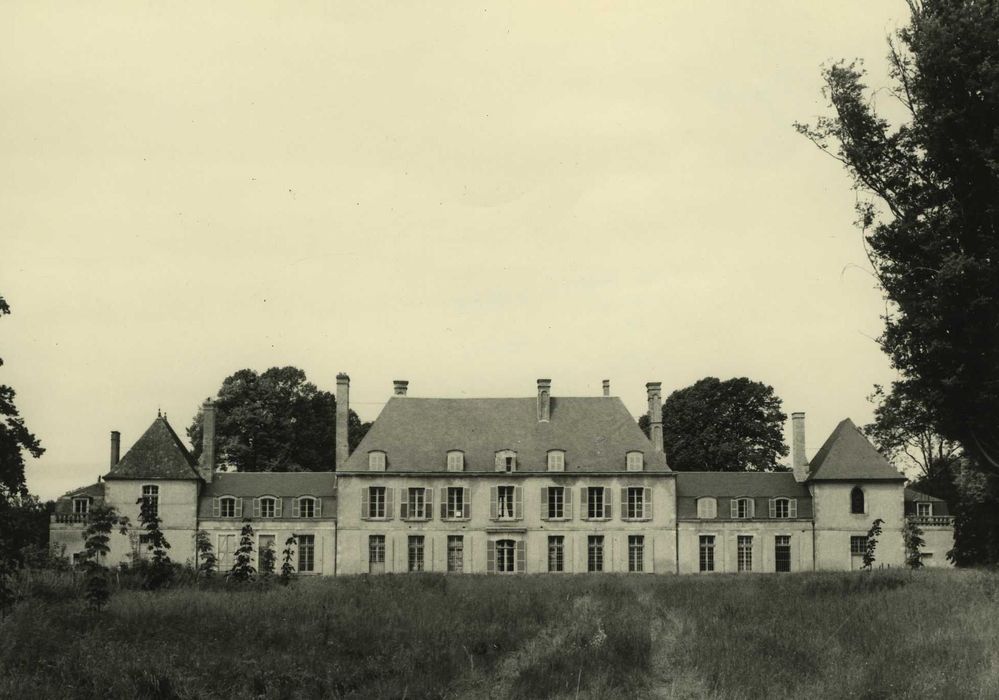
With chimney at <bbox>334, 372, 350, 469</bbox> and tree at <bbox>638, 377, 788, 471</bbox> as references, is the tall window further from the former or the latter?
tree at <bbox>638, 377, 788, 471</bbox>

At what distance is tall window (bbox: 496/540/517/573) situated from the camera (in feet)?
137

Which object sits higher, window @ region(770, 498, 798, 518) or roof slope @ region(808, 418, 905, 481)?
roof slope @ region(808, 418, 905, 481)

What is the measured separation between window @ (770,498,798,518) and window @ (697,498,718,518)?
7.33 feet

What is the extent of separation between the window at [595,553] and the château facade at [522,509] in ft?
0.18

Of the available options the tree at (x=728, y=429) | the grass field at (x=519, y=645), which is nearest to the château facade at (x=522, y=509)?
the tree at (x=728, y=429)

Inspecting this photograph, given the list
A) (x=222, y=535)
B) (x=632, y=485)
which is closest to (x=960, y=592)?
(x=632, y=485)

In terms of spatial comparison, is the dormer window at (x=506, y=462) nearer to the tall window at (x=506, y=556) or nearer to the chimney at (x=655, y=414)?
the tall window at (x=506, y=556)

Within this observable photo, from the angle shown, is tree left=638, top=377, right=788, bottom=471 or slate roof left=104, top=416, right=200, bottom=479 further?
tree left=638, top=377, right=788, bottom=471

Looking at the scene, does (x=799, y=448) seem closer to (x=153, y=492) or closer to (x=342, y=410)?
(x=342, y=410)

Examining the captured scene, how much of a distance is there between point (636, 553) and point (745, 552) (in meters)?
4.29

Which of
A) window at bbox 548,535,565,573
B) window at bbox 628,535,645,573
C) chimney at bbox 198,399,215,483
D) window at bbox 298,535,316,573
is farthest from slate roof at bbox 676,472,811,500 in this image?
chimney at bbox 198,399,215,483

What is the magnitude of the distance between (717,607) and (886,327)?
264 inches

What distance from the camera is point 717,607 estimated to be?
21578 millimetres

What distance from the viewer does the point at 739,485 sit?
1693 inches
